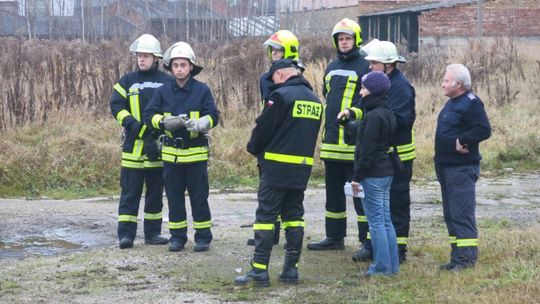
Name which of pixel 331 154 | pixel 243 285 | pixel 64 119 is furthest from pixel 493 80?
pixel 243 285

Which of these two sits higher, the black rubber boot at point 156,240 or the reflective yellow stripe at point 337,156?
the reflective yellow stripe at point 337,156

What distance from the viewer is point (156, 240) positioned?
9.05 meters

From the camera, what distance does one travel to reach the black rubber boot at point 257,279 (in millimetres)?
7258

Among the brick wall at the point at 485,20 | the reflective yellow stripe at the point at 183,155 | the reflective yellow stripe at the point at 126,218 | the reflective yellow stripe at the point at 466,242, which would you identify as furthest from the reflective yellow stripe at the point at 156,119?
the brick wall at the point at 485,20

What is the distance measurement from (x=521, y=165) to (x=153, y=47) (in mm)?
8654

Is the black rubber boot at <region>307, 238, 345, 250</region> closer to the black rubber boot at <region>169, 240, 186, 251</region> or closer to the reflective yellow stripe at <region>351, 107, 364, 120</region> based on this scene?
the black rubber boot at <region>169, 240, 186, 251</region>

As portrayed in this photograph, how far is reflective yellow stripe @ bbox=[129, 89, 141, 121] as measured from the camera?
351 inches

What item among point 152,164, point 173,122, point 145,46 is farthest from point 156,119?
point 145,46

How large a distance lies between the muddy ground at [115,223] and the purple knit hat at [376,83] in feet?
6.36

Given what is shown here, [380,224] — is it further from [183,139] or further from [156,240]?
[156,240]

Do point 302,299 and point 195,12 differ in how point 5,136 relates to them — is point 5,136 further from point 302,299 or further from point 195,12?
point 195,12

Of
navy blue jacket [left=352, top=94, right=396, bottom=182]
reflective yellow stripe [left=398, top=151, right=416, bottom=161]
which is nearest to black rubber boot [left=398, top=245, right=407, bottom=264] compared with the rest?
reflective yellow stripe [left=398, top=151, right=416, bottom=161]

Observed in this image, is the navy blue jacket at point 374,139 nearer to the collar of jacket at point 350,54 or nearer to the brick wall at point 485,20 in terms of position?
the collar of jacket at point 350,54

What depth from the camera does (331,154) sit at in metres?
8.41
